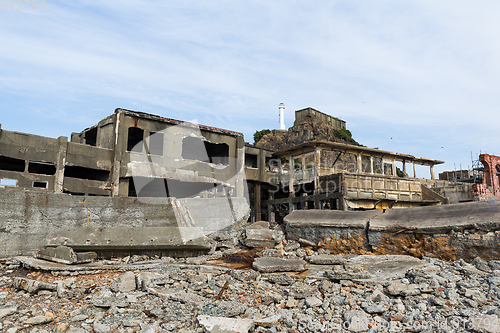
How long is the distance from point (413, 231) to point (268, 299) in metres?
3.49

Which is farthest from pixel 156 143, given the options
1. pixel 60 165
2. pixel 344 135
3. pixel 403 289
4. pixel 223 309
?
pixel 344 135

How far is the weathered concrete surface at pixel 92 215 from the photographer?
25.8ft

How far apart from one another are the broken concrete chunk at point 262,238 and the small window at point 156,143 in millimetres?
11530

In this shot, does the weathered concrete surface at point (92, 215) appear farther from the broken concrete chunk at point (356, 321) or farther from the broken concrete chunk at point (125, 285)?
the broken concrete chunk at point (356, 321)

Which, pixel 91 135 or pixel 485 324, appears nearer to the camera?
pixel 485 324

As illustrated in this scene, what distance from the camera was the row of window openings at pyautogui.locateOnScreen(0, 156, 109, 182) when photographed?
1562cm

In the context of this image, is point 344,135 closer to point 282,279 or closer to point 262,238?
point 262,238

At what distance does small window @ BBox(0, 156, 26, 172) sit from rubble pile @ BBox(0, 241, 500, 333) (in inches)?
443

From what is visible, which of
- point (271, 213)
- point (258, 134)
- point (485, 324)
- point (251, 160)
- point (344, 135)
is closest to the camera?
point (485, 324)

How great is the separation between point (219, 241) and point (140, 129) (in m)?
11.3

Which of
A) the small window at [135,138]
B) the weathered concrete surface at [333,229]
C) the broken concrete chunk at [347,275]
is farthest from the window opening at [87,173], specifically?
the broken concrete chunk at [347,275]

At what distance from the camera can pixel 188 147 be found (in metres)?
21.8

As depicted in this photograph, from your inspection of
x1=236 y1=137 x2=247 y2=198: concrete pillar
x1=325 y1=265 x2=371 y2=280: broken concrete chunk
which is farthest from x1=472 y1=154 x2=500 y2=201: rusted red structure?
x1=325 y1=265 x2=371 y2=280: broken concrete chunk

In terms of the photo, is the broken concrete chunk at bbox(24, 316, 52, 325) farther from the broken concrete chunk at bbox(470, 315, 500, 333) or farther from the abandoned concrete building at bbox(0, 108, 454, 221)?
the abandoned concrete building at bbox(0, 108, 454, 221)
